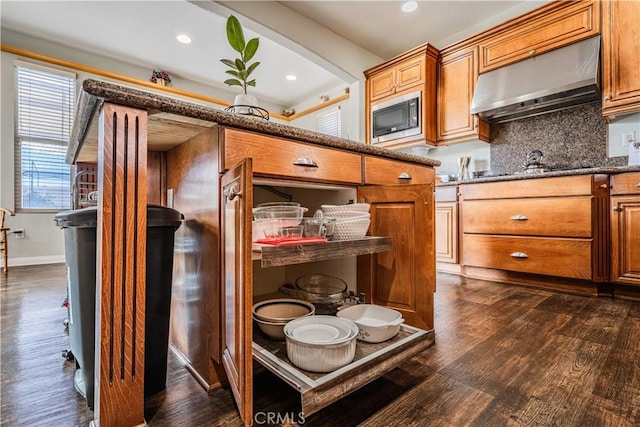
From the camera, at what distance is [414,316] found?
50.0 inches

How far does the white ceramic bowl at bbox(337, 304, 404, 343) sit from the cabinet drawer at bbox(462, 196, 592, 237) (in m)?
1.80

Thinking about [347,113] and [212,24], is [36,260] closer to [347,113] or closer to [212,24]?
[212,24]

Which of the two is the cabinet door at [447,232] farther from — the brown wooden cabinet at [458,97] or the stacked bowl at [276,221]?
the stacked bowl at [276,221]

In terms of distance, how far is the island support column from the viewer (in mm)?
708

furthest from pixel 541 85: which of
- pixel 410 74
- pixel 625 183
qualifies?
pixel 410 74

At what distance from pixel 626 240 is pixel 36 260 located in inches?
231

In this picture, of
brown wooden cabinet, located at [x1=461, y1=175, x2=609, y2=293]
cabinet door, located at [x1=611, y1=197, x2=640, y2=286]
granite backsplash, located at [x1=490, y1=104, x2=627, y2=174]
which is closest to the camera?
cabinet door, located at [x1=611, y1=197, x2=640, y2=286]

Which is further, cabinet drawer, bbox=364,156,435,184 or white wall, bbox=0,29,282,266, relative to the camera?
white wall, bbox=0,29,282,266

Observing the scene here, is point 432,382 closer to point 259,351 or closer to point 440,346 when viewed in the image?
point 440,346

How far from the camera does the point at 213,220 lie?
3.09ft

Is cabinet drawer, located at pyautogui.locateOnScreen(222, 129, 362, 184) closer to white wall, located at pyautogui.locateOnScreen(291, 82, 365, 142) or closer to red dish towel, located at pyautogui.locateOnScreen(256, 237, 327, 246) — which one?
red dish towel, located at pyautogui.locateOnScreen(256, 237, 327, 246)

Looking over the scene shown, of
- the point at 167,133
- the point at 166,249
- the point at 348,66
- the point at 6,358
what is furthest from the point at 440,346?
the point at 348,66

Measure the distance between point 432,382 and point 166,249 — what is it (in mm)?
992

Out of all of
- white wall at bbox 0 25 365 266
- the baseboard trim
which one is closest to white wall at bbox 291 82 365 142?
white wall at bbox 0 25 365 266
